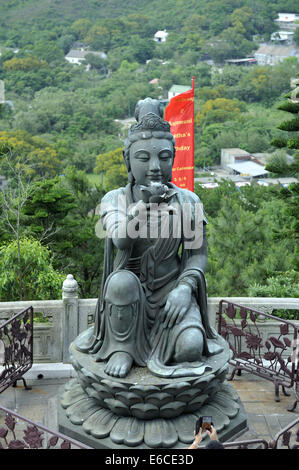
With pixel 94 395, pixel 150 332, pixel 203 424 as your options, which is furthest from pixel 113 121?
pixel 203 424

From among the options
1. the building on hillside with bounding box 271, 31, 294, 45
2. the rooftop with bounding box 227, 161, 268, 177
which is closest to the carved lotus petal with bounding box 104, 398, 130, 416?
the rooftop with bounding box 227, 161, 268, 177

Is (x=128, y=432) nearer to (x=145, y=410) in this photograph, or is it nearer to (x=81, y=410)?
(x=145, y=410)

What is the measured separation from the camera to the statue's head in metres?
5.64

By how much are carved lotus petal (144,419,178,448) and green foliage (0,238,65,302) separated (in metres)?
3.96

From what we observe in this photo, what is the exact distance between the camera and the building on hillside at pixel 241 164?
48.8 metres

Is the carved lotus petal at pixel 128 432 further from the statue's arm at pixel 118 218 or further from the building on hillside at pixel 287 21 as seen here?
the building on hillside at pixel 287 21

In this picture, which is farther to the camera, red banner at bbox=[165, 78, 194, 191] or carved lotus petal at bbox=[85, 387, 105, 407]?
red banner at bbox=[165, 78, 194, 191]

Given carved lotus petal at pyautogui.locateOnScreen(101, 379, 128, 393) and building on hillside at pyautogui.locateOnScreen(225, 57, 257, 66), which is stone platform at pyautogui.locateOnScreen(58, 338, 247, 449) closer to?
carved lotus petal at pyautogui.locateOnScreen(101, 379, 128, 393)

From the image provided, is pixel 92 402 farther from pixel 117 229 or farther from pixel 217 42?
pixel 217 42

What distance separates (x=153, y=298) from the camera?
18.9 feet

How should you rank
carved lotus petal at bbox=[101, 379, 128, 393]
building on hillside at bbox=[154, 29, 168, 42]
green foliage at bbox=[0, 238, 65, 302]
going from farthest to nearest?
building on hillside at bbox=[154, 29, 168, 42] < green foliage at bbox=[0, 238, 65, 302] < carved lotus petal at bbox=[101, 379, 128, 393]

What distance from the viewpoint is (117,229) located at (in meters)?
5.57

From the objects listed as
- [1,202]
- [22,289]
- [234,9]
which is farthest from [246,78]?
[22,289]

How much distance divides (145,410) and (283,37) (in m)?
96.0
